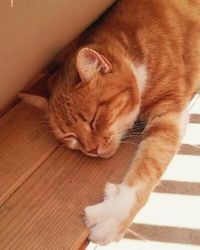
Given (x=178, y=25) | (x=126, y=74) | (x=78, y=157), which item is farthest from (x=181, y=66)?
(x=78, y=157)

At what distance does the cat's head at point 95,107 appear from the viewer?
4.34ft

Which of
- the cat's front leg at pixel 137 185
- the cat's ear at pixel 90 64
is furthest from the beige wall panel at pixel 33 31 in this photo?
the cat's front leg at pixel 137 185

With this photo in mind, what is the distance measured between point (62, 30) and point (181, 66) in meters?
0.52

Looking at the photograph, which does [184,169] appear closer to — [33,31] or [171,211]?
[171,211]

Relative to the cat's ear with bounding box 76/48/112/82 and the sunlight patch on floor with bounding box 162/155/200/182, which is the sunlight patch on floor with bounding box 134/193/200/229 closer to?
the sunlight patch on floor with bounding box 162/155/200/182

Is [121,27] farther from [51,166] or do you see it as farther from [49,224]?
[49,224]

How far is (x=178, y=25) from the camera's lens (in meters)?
1.60

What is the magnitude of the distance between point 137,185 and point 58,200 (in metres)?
0.24

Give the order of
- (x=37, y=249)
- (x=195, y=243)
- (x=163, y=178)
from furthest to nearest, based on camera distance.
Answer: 1. (x=163, y=178)
2. (x=195, y=243)
3. (x=37, y=249)

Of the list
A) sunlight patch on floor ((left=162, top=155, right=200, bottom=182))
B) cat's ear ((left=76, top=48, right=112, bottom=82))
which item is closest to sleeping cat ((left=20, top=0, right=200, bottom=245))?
cat's ear ((left=76, top=48, right=112, bottom=82))

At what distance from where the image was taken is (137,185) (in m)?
1.30

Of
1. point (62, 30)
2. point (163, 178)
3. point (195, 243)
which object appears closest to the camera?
point (62, 30)

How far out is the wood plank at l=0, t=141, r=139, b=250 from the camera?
1.14m

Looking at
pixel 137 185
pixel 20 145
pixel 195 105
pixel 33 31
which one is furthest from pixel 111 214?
pixel 195 105
